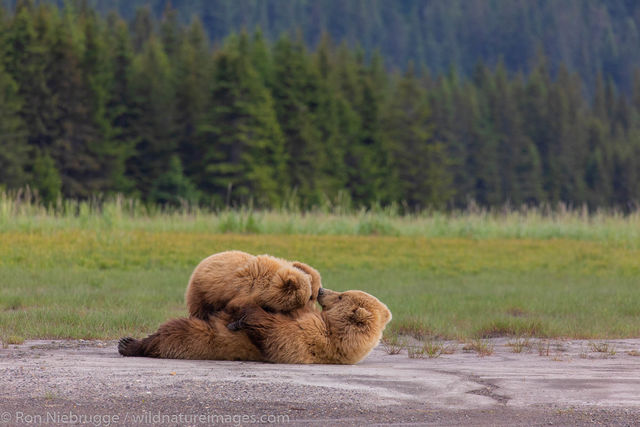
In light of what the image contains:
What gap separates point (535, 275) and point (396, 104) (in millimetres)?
49677

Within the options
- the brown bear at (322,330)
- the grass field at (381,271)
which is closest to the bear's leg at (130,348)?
the brown bear at (322,330)

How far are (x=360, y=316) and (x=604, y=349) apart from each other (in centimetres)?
299

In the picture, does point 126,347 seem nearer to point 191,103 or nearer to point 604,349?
point 604,349

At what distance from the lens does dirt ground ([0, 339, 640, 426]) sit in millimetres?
5805

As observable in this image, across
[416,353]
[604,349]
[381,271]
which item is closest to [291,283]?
[416,353]

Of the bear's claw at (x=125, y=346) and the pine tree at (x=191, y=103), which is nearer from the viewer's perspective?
the bear's claw at (x=125, y=346)

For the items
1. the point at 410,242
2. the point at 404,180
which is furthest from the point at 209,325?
the point at 404,180

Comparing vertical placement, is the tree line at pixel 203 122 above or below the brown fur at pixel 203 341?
above

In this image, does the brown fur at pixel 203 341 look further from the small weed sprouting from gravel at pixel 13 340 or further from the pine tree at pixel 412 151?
the pine tree at pixel 412 151

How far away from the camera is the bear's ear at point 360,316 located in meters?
7.72

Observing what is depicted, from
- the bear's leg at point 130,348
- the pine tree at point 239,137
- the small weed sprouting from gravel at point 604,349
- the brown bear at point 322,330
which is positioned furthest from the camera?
the pine tree at point 239,137

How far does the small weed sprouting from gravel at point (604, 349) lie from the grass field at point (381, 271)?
1199 mm

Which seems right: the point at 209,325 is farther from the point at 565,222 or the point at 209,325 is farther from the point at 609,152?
the point at 609,152

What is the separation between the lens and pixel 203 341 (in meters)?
7.57
